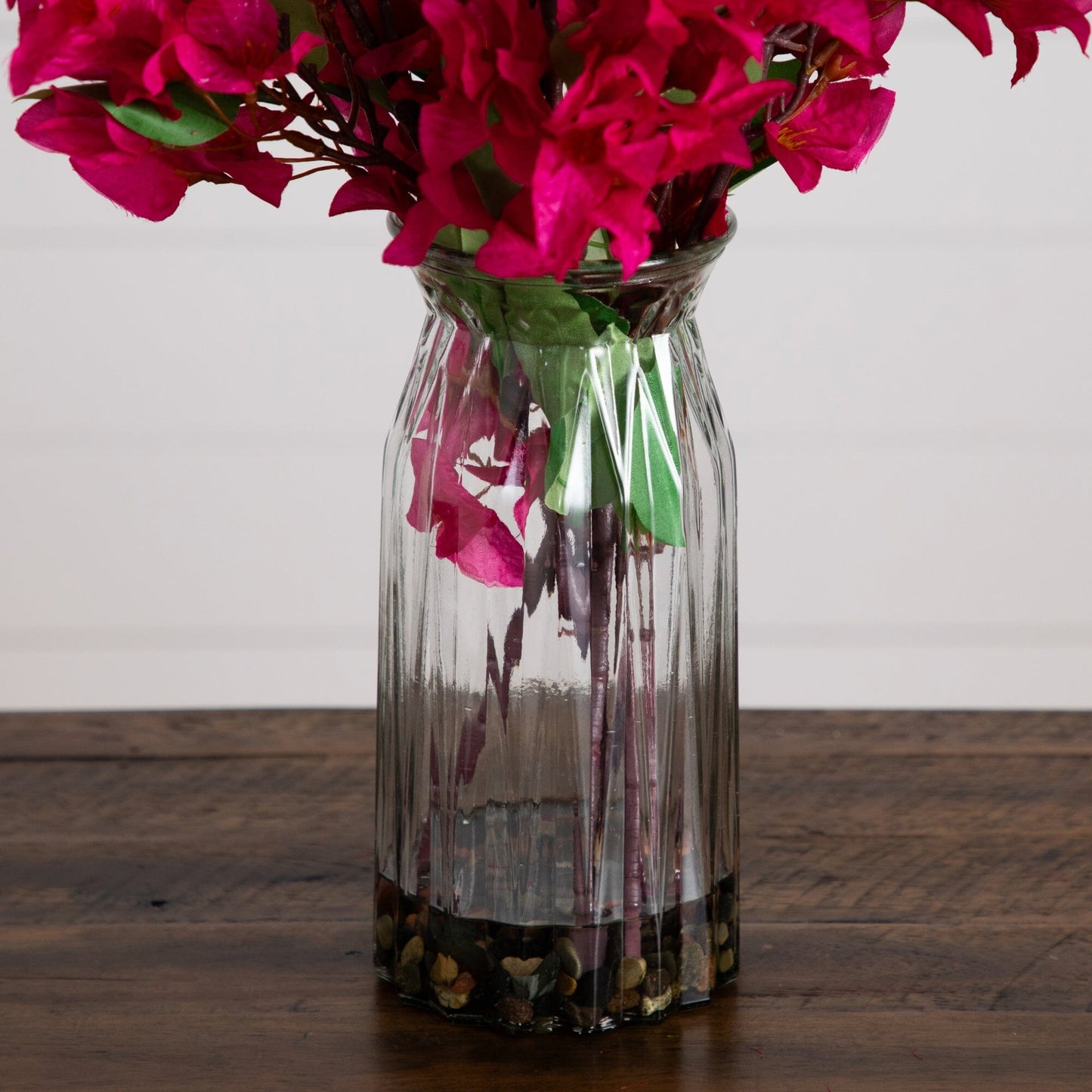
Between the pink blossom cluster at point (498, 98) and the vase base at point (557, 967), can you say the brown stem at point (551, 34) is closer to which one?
the pink blossom cluster at point (498, 98)

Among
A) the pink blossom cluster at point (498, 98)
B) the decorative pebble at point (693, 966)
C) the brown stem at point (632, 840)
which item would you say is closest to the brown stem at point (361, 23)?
the pink blossom cluster at point (498, 98)

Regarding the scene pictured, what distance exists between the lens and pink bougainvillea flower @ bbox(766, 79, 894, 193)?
53 centimetres

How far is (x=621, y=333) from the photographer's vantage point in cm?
55

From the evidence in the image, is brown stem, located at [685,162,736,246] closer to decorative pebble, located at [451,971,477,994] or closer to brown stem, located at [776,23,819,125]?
brown stem, located at [776,23,819,125]

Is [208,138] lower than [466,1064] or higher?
higher

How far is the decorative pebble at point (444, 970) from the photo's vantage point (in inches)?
24.2

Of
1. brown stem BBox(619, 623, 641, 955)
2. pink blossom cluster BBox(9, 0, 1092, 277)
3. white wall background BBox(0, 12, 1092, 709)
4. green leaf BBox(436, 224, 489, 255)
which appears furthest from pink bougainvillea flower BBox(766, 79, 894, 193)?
white wall background BBox(0, 12, 1092, 709)

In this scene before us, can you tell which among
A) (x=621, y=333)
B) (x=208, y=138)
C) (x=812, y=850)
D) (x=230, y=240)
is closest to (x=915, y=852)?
(x=812, y=850)

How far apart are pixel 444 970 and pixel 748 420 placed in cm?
104

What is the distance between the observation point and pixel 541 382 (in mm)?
551

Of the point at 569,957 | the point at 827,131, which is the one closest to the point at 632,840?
the point at 569,957

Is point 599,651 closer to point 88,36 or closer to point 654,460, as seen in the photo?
point 654,460

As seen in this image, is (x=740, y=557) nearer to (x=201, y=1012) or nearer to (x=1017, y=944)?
(x=1017, y=944)

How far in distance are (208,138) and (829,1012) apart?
15.8 inches
